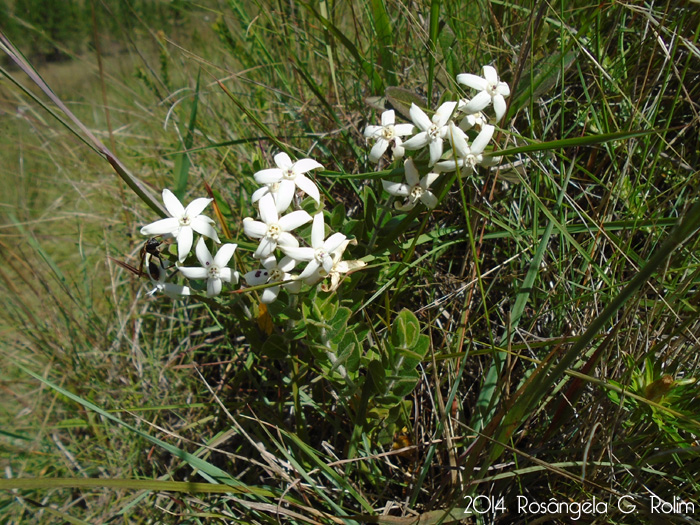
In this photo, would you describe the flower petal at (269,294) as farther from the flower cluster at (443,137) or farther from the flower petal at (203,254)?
the flower cluster at (443,137)

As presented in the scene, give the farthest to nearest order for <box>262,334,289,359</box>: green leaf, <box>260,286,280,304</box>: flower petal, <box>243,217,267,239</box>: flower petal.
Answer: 1. <box>262,334,289,359</box>: green leaf
2. <box>260,286,280,304</box>: flower petal
3. <box>243,217,267,239</box>: flower petal

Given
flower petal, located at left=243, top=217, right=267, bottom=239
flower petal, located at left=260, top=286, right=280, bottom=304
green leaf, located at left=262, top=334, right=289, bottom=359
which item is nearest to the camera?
flower petal, located at left=243, top=217, right=267, bottom=239

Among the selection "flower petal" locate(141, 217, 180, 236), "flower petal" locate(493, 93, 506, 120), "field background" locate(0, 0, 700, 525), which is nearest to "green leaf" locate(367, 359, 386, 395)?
"field background" locate(0, 0, 700, 525)

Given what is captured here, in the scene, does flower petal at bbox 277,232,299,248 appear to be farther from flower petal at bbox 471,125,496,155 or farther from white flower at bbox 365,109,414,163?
flower petal at bbox 471,125,496,155

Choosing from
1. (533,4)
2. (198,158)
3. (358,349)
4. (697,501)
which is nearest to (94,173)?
(198,158)

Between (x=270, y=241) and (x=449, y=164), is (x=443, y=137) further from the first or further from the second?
(x=270, y=241)

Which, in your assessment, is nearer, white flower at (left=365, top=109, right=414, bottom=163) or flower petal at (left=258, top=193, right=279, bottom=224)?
flower petal at (left=258, top=193, right=279, bottom=224)

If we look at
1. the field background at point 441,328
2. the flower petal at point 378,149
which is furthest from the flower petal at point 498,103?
the flower petal at point 378,149
